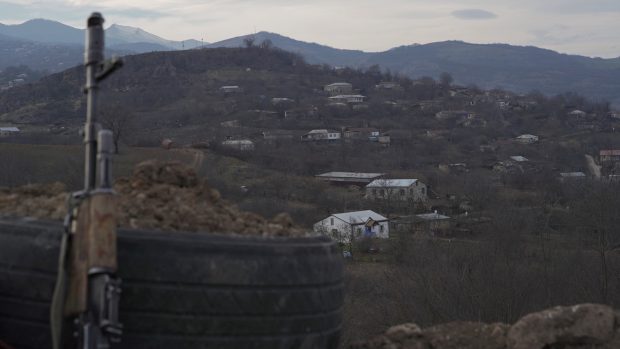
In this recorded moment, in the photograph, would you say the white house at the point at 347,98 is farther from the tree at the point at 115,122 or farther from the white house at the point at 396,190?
the tree at the point at 115,122

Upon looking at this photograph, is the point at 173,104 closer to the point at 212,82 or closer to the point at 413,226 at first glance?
the point at 212,82

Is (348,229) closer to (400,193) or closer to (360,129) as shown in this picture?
(400,193)

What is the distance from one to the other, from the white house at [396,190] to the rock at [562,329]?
1604 inches

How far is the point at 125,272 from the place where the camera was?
3.05m

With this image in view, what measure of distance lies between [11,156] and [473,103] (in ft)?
281

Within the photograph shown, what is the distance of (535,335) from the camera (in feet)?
13.4

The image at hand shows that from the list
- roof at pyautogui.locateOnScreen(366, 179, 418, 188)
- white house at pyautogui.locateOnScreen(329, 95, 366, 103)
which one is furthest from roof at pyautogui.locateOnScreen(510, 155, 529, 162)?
white house at pyautogui.locateOnScreen(329, 95, 366, 103)

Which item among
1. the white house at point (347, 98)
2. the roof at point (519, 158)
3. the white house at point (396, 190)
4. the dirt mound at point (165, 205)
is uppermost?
the dirt mound at point (165, 205)

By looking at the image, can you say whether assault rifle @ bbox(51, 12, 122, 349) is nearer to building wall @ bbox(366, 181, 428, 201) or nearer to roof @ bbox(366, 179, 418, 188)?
building wall @ bbox(366, 181, 428, 201)

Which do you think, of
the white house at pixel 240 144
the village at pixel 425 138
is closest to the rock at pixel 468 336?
the village at pixel 425 138

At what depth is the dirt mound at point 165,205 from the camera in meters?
3.47

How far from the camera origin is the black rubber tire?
3.07 m

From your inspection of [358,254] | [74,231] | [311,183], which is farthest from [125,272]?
[311,183]

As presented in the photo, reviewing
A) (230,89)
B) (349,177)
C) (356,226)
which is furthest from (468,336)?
(230,89)
